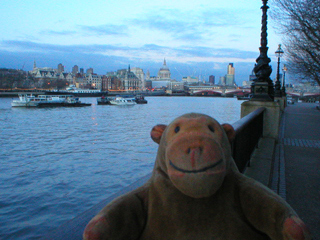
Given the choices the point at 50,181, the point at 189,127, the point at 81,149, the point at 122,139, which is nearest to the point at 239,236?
the point at 189,127

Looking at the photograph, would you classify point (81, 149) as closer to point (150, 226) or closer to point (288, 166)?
point (288, 166)

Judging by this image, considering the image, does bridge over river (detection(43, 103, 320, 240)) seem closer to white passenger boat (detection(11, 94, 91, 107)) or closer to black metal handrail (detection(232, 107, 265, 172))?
black metal handrail (detection(232, 107, 265, 172))

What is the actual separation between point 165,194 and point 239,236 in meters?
0.46

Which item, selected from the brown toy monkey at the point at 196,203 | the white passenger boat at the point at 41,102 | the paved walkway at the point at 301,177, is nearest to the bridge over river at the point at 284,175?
the paved walkway at the point at 301,177

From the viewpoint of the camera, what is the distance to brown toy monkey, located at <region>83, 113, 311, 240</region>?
4.89 ft

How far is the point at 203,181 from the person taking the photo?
58.3 inches

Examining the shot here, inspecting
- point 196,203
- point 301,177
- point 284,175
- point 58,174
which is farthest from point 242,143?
point 58,174

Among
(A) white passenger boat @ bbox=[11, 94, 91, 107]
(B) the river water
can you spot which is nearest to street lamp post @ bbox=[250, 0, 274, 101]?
(B) the river water

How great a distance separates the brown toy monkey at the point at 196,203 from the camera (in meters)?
1.49

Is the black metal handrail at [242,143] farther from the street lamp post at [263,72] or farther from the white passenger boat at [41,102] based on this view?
the white passenger boat at [41,102]

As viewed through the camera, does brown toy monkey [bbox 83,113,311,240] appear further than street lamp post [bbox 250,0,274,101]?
No

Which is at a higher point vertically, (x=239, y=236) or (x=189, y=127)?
(x=189, y=127)

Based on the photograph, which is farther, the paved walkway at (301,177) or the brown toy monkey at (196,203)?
the paved walkway at (301,177)

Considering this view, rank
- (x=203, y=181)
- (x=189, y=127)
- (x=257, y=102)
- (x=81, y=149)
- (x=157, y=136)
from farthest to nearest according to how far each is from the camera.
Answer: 1. (x=81, y=149)
2. (x=257, y=102)
3. (x=157, y=136)
4. (x=189, y=127)
5. (x=203, y=181)
